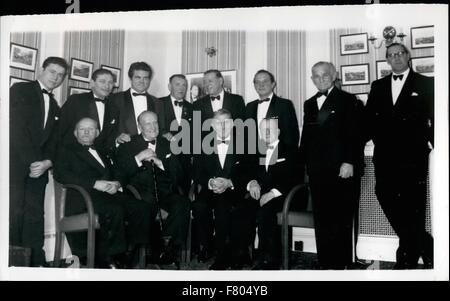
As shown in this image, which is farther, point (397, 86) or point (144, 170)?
point (144, 170)

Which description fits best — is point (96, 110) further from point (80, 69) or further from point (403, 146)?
point (403, 146)

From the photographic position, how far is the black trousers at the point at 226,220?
2539 millimetres

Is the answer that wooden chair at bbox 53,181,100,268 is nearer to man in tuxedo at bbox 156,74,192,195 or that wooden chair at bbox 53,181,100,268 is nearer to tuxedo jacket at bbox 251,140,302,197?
man in tuxedo at bbox 156,74,192,195

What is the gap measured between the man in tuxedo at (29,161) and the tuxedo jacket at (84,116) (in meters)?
0.06

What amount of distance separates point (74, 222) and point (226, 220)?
0.75 meters

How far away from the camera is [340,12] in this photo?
2.49m

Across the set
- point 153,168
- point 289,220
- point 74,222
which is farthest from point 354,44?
point 74,222

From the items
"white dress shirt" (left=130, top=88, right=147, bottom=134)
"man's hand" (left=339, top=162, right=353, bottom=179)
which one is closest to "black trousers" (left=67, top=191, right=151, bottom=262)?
"white dress shirt" (left=130, top=88, right=147, bottom=134)

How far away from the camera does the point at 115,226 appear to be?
8.30ft

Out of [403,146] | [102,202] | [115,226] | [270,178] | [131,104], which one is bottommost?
[115,226]

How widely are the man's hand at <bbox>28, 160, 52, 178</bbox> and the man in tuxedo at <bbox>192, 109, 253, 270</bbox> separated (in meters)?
0.74

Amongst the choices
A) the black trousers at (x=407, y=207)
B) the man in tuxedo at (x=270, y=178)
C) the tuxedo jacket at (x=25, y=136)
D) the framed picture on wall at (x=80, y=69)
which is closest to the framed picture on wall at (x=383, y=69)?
the black trousers at (x=407, y=207)

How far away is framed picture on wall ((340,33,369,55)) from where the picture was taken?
251 cm

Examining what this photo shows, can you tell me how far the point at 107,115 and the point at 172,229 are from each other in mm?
661
